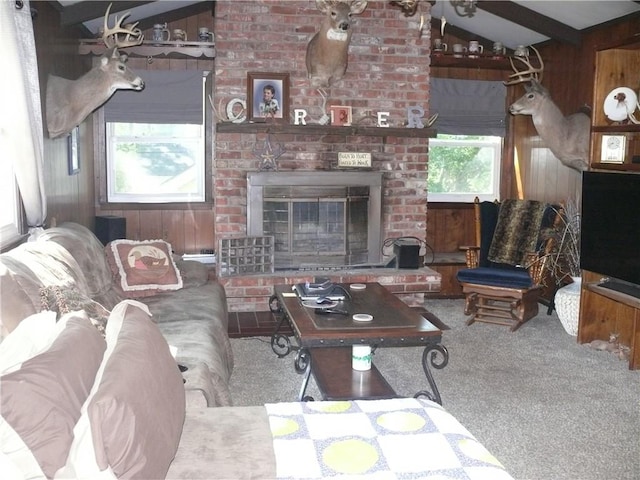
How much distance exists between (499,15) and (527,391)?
3.36m

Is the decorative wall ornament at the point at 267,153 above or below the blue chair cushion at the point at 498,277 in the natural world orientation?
above

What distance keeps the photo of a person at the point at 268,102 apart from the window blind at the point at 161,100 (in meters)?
1.04

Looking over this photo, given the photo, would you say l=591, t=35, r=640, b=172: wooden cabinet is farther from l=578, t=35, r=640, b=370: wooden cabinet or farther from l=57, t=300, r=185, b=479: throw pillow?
l=57, t=300, r=185, b=479: throw pillow

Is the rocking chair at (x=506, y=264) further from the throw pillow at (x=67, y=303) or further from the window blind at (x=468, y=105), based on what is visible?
the throw pillow at (x=67, y=303)

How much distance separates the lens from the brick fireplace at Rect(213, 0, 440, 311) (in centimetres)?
512

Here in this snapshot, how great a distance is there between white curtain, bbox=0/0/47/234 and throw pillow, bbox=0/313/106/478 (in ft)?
5.83

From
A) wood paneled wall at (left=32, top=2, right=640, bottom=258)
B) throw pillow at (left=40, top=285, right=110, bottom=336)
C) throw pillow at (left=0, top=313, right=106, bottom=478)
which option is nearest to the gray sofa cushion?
throw pillow at (left=0, top=313, right=106, bottom=478)

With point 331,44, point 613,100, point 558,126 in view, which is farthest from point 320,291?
point 558,126

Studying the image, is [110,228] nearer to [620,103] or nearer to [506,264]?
[506,264]

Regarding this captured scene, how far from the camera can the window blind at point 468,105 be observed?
632 cm

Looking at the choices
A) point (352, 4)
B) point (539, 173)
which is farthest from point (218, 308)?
point (539, 173)

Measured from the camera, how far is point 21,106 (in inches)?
115

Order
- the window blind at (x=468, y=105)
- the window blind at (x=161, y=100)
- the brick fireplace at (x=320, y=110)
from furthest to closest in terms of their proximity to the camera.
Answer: the window blind at (x=468, y=105), the window blind at (x=161, y=100), the brick fireplace at (x=320, y=110)

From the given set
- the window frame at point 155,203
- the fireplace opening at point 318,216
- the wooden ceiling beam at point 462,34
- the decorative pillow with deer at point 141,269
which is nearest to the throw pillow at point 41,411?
the decorative pillow with deer at point 141,269
